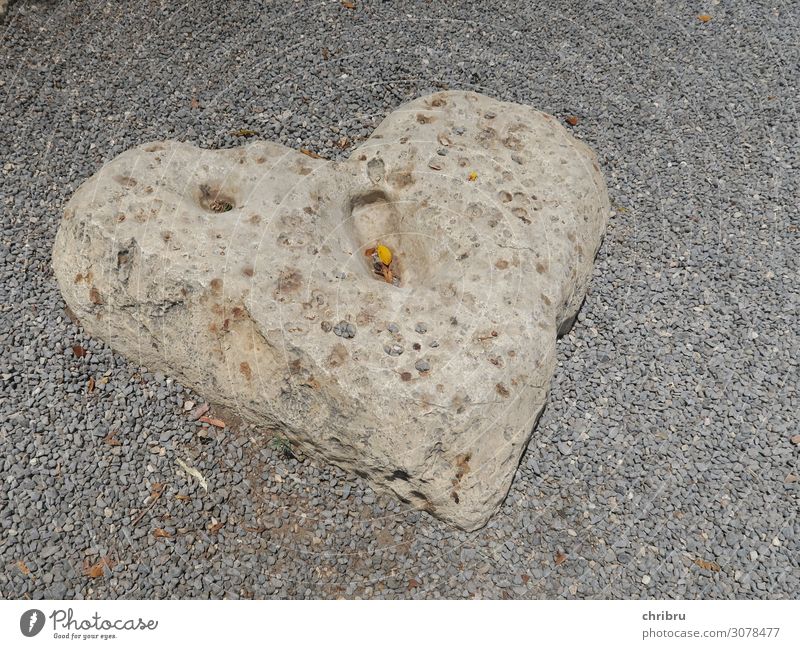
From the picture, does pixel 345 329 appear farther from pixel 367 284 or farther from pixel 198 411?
pixel 198 411

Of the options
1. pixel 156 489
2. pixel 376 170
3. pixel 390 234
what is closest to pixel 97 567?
pixel 156 489

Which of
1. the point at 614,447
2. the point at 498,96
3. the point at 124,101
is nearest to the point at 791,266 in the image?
the point at 614,447

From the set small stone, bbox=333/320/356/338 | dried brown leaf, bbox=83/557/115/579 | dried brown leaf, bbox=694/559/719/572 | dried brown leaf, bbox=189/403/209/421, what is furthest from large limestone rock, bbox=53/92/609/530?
dried brown leaf, bbox=694/559/719/572

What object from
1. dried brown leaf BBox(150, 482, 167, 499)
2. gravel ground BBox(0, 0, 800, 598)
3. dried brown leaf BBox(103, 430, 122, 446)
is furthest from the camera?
dried brown leaf BBox(103, 430, 122, 446)

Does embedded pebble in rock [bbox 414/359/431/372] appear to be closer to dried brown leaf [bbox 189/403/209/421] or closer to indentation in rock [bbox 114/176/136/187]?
dried brown leaf [bbox 189/403/209/421]

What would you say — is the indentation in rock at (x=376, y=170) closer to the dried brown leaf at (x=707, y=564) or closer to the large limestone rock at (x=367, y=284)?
the large limestone rock at (x=367, y=284)
